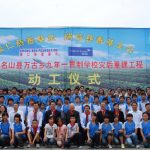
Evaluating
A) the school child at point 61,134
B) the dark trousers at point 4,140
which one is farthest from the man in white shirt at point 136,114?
the dark trousers at point 4,140

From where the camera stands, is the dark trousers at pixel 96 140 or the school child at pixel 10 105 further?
the school child at pixel 10 105

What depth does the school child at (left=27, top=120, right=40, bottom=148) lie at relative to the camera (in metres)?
9.98

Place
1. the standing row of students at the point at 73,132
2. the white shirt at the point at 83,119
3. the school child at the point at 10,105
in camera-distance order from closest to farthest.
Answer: the standing row of students at the point at 73,132 → the white shirt at the point at 83,119 → the school child at the point at 10,105

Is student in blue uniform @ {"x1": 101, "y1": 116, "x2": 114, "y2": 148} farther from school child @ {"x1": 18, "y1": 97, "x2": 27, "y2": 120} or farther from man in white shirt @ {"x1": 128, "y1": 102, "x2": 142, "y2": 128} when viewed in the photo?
school child @ {"x1": 18, "y1": 97, "x2": 27, "y2": 120}

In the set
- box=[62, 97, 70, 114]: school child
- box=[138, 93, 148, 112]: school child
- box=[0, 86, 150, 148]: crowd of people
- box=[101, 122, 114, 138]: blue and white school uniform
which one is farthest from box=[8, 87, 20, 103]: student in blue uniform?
box=[138, 93, 148, 112]: school child

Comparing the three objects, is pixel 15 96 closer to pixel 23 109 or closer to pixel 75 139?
pixel 23 109

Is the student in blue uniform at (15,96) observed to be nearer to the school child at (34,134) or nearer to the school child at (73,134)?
the school child at (34,134)

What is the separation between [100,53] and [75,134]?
5.32 m

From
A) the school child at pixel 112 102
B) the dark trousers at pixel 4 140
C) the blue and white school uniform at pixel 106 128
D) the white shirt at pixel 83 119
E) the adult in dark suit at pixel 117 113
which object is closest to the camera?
the dark trousers at pixel 4 140

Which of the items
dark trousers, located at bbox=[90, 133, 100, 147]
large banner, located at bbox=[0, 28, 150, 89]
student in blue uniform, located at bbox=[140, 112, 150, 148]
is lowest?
dark trousers, located at bbox=[90, 133, 100, 147]

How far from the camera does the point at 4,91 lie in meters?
12.1

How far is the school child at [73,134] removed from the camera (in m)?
9.77

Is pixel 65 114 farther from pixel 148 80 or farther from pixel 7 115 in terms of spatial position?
pixel 148 80

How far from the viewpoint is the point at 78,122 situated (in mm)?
10305
